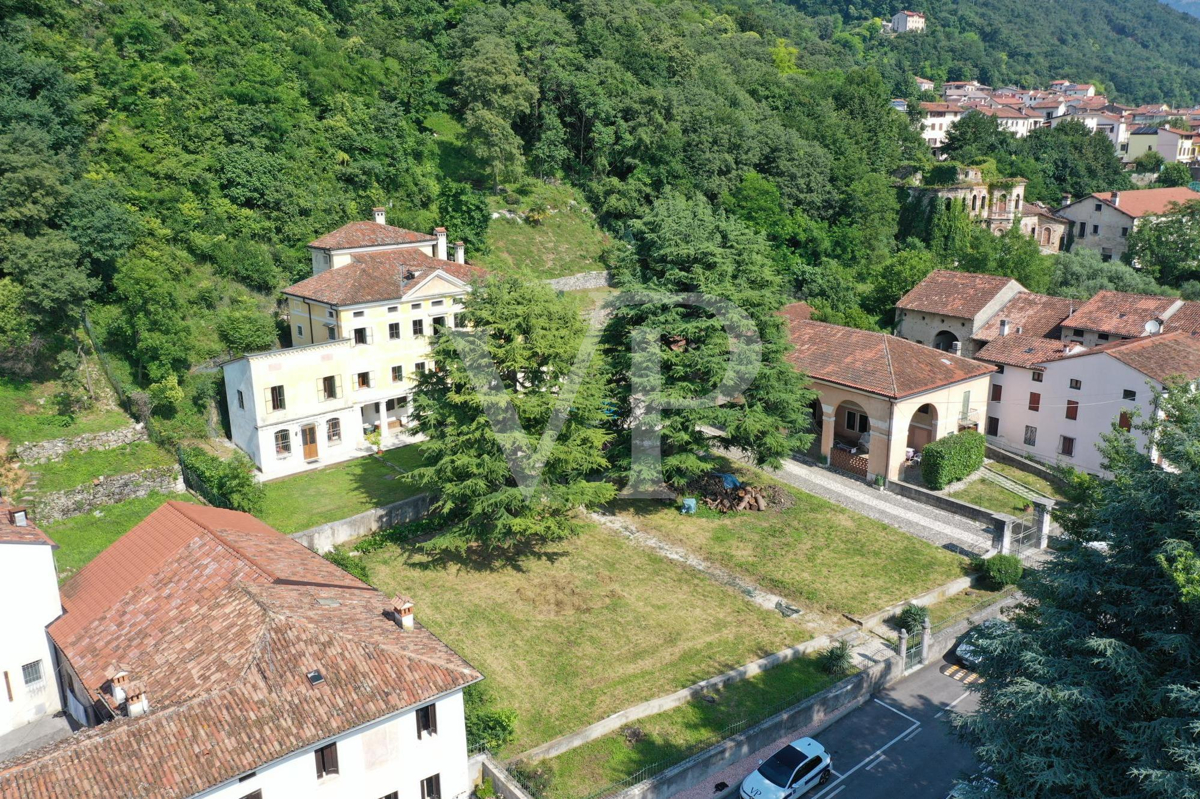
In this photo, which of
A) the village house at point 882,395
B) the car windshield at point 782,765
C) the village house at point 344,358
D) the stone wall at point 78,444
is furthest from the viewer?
the village house at point 882,395

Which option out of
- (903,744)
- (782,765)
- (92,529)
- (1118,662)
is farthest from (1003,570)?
(92,529)

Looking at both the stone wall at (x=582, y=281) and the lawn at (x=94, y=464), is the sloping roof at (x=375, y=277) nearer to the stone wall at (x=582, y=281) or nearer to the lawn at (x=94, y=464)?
the lawn at (x=94, y=464)

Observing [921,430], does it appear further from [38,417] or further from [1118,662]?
[38,417]

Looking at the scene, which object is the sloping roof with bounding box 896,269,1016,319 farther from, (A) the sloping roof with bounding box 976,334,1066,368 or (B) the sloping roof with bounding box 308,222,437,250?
(B) the sloping roof with bounding box 308,222,437,250

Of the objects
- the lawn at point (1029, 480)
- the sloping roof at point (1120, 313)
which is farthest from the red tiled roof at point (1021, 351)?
the lawn at point (1029, 480)

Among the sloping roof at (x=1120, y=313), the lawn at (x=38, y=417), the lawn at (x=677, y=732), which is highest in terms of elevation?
the sloping roof at (x=1120, y=313)

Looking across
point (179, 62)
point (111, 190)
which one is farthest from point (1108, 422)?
point (179, 62)

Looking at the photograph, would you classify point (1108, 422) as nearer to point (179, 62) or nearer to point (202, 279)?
point (202, 279)
